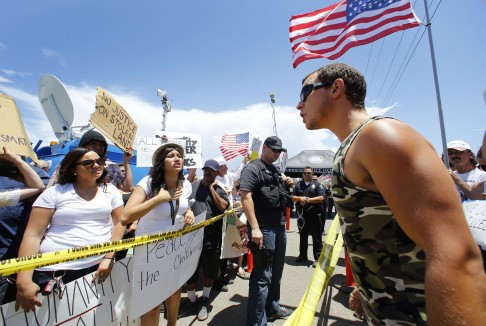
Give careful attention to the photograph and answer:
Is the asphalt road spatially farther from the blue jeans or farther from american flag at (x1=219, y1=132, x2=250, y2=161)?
american flag at (x1=219, y1=132, x2=250, y2=161)

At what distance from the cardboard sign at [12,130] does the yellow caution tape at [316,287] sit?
2781 mm

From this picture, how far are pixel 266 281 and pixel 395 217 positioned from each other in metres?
2.49

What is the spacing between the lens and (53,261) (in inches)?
67.2

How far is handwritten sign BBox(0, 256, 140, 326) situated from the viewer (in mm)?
1775

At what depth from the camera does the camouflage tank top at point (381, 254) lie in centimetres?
96

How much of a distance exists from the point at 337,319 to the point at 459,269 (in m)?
3.43

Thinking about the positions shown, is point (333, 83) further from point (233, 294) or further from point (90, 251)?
point (233, 294)

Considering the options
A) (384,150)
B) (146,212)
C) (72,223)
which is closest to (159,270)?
(146,212)

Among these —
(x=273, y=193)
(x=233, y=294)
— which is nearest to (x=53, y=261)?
(x=273, y=193)

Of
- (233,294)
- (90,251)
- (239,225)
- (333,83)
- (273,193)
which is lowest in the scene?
(233,294)

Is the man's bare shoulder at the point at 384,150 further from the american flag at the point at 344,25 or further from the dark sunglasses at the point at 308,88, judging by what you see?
the american flag at the point at 344,25

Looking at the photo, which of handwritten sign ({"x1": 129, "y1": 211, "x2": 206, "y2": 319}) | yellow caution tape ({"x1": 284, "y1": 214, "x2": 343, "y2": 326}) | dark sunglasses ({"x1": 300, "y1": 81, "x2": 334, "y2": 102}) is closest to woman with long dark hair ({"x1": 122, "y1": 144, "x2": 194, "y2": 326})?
handwritten sign ({"x1": 129, "y1": 211, "x2": 206, "y2": 319})

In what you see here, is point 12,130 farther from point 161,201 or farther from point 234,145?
point 234,145

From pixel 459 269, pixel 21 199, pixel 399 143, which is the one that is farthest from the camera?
pixel 21 199
